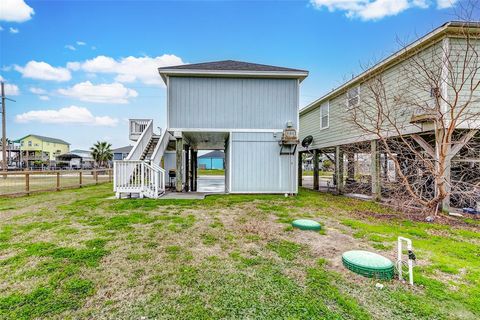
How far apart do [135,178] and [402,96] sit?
907 centimetres

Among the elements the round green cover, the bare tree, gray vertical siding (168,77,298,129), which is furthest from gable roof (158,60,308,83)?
the round green cover

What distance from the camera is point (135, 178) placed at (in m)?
8.05

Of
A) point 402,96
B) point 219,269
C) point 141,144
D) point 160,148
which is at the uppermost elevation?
point 402,96

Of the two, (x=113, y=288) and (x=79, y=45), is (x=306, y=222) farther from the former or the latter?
(x=79, y=45)

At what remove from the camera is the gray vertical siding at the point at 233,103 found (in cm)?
941

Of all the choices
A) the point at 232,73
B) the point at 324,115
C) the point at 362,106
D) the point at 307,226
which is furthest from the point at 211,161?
the point at 307,226

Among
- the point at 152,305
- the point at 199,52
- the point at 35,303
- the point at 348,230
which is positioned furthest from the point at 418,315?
the point at 199,52

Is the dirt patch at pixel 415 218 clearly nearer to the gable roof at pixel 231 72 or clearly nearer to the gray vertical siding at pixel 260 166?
the gray vertical siding at pixel 260 166

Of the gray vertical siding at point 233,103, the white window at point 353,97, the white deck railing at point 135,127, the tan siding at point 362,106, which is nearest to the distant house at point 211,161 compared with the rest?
the tan siding at point 362,106

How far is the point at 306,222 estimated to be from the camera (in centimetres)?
496

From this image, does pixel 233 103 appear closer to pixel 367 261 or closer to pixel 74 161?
pixel 367 261

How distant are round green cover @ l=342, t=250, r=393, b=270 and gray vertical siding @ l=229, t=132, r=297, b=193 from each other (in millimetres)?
6250

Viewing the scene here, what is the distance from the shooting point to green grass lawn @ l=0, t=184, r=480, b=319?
2139 millimetres

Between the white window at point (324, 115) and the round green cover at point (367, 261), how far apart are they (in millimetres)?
9207
